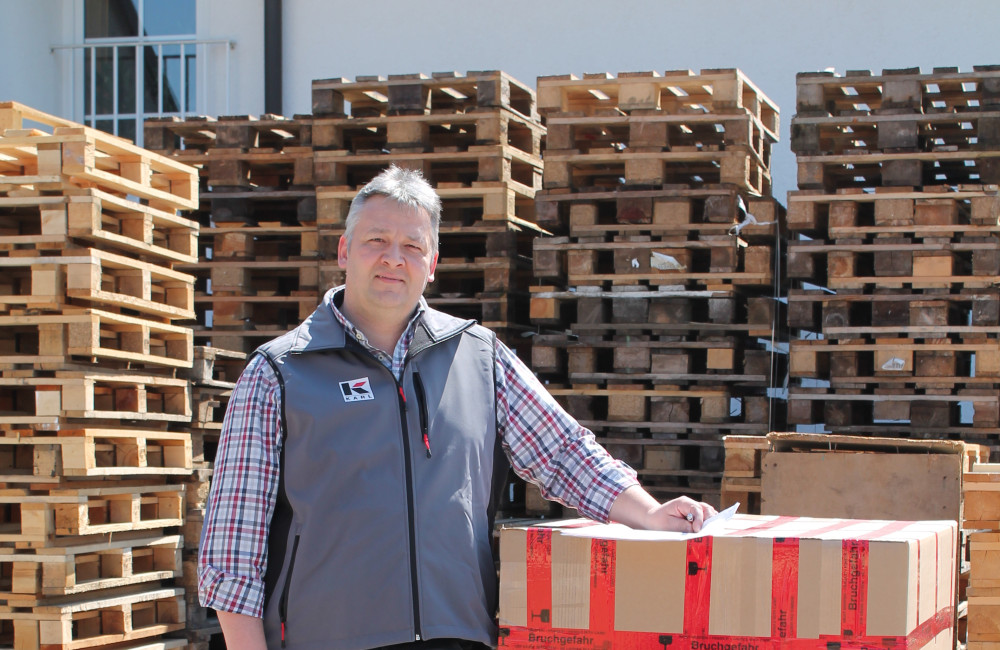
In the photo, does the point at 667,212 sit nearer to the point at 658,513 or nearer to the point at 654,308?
the point at 654,308

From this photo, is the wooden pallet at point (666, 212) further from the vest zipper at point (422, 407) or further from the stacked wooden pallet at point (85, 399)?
the vest zipper at point (422, 407)

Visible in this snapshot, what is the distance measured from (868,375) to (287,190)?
11.6 feet

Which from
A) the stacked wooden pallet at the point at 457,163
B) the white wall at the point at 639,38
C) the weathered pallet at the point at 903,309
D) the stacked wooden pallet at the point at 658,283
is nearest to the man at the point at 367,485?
the stacked wooden pallet at the point at 658,283

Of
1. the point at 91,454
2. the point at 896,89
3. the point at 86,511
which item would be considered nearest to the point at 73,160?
the point at 91,454

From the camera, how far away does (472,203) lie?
7.56m

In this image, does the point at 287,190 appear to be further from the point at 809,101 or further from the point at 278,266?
the point at 809,101

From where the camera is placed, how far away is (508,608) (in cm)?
307

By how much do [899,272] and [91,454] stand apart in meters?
4.00

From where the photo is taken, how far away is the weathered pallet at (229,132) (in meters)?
7.86

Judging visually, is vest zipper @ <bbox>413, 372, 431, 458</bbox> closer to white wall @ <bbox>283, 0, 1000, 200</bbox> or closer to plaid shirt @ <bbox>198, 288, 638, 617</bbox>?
plaid shirt @ <bbox>198, 288, 638, 617</bbox>

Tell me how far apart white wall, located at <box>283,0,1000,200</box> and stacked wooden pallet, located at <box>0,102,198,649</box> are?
13.2 feet

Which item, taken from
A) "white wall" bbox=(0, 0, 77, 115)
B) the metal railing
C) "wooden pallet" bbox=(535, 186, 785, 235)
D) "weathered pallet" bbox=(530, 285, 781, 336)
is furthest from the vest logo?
"white wall" bbox=(0, 0, 77, 115)

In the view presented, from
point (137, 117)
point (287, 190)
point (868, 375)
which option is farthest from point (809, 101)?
point (137, 117)

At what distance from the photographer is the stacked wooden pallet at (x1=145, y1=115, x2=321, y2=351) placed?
7.63 meters
